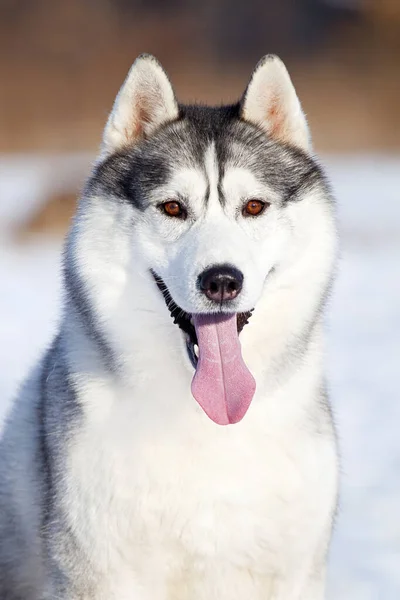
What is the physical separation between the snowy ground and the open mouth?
1.41 meters

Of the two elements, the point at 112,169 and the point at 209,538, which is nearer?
the point at 209,538

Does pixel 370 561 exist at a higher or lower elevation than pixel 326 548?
lower

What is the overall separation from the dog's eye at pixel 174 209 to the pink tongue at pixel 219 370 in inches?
12.9

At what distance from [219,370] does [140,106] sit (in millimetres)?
970

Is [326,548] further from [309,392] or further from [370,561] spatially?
[370,561]

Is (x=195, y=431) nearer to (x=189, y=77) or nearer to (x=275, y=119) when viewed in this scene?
(x=275, y=119)

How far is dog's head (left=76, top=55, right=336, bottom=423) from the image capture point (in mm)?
3311

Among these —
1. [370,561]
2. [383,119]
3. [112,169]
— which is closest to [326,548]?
[370,561]

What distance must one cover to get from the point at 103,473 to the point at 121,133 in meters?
1.16

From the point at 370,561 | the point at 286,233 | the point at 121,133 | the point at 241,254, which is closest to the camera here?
the point at 241,254

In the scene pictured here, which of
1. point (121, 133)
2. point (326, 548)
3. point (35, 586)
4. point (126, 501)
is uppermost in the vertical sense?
point (121, 133)

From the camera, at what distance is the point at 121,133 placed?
12.3ft

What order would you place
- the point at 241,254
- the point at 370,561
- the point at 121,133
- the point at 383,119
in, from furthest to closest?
the point at 383,119 → the point at 370,561 → the point at 121,133 → the point at 241,254

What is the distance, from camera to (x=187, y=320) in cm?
348
